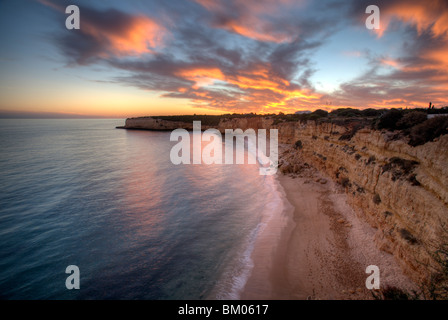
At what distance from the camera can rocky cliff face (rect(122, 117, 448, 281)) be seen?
5.77 meters

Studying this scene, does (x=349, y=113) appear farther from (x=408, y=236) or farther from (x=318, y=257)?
(x=318, y=257)

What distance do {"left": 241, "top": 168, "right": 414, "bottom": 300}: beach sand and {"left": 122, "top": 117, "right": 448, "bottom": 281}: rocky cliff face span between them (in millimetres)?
611

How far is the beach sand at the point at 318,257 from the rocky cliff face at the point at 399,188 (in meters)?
0.61

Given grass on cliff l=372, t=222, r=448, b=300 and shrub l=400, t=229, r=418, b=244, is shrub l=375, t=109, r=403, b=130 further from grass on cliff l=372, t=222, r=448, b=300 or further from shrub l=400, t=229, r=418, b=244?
grass on cliff l=372, t=222, r=448, b=300

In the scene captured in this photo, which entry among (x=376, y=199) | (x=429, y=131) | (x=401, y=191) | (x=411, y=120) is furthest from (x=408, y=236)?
(x=411, y=120)

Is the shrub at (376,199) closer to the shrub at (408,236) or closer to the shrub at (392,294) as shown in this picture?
the shrub at (408,236)

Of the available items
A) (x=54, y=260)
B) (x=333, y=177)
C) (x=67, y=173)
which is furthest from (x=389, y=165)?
(x=67, y=173)

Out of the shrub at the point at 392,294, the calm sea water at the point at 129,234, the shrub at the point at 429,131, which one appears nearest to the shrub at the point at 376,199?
the shrub at the point at 429,131

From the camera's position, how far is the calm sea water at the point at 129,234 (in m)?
7.23


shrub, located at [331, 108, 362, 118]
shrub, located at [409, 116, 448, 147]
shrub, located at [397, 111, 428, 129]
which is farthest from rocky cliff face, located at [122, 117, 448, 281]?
shrub, located at [331, 108, 362, 118]

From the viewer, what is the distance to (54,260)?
28.1 feet

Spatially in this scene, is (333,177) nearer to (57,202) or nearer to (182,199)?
(182,199)

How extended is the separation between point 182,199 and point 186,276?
8.14m

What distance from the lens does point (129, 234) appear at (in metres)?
10.4
